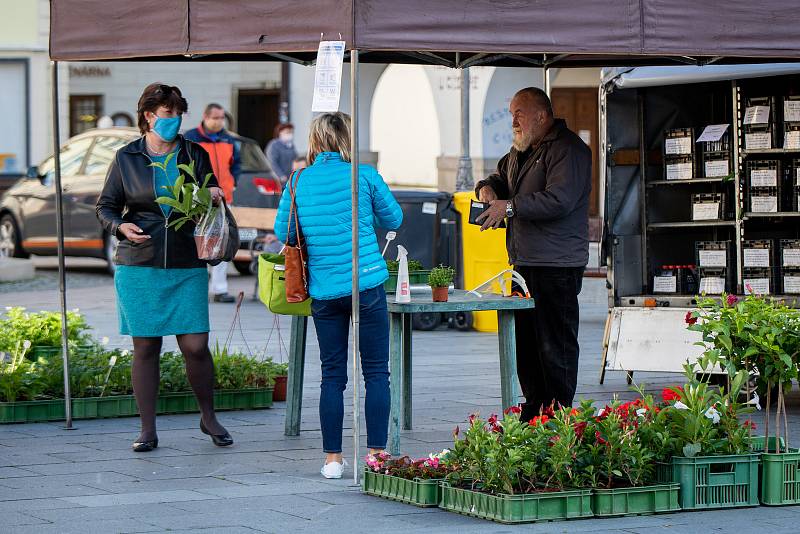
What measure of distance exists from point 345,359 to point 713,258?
12.9 ft

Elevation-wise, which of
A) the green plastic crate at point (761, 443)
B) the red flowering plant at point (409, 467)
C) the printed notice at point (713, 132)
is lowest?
the red flowering plant at point (409, 467)

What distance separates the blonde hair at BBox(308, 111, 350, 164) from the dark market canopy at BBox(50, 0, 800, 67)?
0.43 meters

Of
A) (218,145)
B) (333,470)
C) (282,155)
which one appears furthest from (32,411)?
(282,155)

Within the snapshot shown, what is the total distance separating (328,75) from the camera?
7.14m

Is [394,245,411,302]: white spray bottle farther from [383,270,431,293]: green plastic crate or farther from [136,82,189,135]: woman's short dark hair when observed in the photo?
[136,82,189,135]: woman's short dark hair

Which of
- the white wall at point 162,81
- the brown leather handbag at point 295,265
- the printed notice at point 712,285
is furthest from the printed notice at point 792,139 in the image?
the white wall at point 162,81

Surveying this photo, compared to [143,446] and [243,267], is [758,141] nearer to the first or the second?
[143,446]

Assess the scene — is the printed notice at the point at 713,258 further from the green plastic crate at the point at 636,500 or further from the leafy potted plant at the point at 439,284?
the green plastic crate at the point at 636,500

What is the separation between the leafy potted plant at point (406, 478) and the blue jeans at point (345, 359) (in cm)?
47

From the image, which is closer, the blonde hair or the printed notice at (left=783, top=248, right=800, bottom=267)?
the blonde hair

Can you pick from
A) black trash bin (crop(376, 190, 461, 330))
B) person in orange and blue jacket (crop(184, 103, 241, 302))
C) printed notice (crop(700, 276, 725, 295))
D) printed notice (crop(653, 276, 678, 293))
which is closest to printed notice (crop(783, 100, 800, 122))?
printed notice (crop(700, 276, 725, 295))

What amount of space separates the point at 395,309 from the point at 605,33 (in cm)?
174

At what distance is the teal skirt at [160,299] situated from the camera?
836 cm

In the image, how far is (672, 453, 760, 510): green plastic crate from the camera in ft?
22.1
